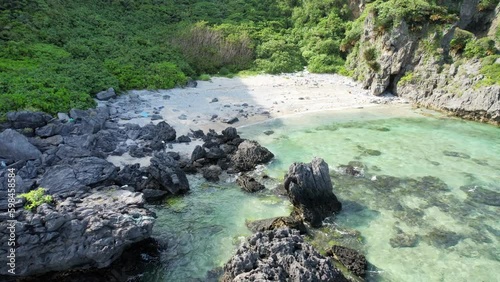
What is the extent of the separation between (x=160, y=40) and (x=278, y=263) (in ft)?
90.5

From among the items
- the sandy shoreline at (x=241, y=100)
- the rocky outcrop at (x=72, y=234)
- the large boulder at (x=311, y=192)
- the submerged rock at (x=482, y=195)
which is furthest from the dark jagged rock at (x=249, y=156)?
the submerged rock at (x=482, y=195)

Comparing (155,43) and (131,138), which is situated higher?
(155,43)

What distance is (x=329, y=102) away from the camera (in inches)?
1079

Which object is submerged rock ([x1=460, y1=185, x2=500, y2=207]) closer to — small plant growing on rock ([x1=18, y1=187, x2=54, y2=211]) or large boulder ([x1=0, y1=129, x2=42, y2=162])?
small plant growing on rock ([x1=18, y1=187, x2=54, y2=211])

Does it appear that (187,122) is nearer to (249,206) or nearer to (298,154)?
(298,154)

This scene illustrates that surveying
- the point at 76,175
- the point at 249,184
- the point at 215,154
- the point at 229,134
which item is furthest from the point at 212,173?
the point at 76,175

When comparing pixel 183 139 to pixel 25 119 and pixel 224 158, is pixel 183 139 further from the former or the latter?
pixel 25 119

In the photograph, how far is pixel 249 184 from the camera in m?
16.6

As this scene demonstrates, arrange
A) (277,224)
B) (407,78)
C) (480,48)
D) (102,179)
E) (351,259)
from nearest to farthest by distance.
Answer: (351,259) < (277,224) < (102,179) < (480,48) < (407,78)

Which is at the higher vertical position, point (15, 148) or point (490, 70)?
point (490, 70)

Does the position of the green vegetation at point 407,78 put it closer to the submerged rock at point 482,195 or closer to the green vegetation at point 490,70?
the green vegetation at point 490,70

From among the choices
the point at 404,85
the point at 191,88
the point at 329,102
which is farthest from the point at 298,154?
the point at 404,85

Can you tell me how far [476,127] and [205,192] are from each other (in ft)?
59.8

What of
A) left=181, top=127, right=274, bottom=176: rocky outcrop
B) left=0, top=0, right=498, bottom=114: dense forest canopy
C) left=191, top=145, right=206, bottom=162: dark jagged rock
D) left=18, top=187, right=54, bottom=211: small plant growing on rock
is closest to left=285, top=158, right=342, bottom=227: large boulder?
left=181, top=127, right=274, bottom=176: rocky outcrop
